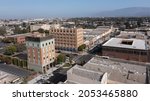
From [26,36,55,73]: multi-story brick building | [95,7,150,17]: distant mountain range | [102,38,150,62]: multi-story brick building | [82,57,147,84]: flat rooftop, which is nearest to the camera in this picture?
[82,57,147,84]: flat rooftop

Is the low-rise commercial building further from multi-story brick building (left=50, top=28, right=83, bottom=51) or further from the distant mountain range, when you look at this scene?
the distant mountain range

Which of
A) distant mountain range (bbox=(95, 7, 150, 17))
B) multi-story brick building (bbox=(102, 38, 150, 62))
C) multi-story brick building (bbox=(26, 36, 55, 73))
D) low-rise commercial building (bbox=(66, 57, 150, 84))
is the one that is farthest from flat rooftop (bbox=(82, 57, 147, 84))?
distant mountain range (bbox=(95, 7, 150, 17))

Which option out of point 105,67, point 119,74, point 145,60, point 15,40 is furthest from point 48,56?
point 15,40

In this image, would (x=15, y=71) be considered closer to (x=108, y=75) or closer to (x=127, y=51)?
(x=108, y=75)

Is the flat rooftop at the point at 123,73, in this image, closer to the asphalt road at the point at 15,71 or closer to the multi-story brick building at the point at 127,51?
the multi-story brick building at the point at 127,51

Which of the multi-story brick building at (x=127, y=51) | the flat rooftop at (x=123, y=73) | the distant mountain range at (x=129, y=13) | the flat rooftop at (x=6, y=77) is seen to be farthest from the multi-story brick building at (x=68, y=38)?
the distant mountain range at (x=129, y=13)

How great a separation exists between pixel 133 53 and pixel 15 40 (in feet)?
29.8

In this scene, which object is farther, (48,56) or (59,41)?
(59,41)

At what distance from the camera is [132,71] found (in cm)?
493

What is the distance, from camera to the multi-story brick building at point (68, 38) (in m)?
9.95

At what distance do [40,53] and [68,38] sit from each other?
366 cm

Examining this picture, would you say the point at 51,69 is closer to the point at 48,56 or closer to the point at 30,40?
the point at 48,56

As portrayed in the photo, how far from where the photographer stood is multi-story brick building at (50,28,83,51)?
392 inches

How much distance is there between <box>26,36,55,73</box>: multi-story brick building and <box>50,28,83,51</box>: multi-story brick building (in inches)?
110
